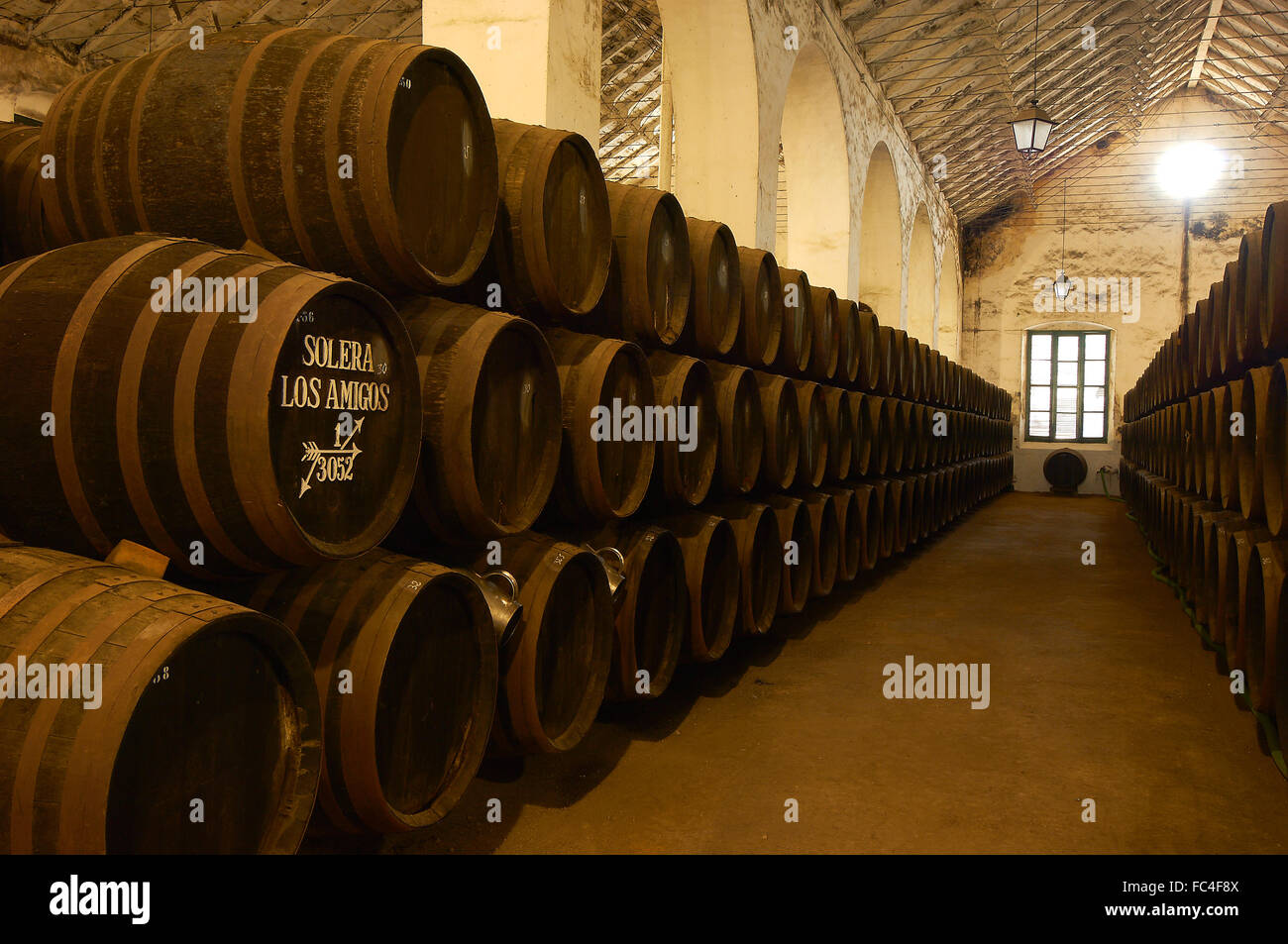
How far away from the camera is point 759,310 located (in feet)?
15.4

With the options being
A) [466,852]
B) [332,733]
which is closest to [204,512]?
[332,733]

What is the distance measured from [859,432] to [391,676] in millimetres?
4546

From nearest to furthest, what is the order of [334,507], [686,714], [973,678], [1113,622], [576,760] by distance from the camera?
[334,507] → [576,760] → [686,714] → [973,678] → [1113,622]

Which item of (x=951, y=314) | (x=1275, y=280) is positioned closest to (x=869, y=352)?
(x=1275, y=280)

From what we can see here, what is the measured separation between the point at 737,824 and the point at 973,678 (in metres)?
2.03

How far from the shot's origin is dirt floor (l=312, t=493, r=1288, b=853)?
265 cm

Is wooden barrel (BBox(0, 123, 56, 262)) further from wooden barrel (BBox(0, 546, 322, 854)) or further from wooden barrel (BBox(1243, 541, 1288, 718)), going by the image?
wooden barrel (BBox(1243, 541, 1288, 718))

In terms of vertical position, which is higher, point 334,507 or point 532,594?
point 334,507

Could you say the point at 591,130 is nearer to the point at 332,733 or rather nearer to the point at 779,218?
the point at 332,733

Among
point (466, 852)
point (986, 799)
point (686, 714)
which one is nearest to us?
point (466, 852)

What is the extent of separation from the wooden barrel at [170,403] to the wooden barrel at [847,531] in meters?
4.18

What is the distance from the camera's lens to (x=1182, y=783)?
10.1 ft

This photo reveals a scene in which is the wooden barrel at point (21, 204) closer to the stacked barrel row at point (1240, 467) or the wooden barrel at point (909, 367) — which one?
the stacked barrel row at point (1240, 467)

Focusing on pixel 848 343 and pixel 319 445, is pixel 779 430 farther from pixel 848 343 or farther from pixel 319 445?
pixel 319 445
